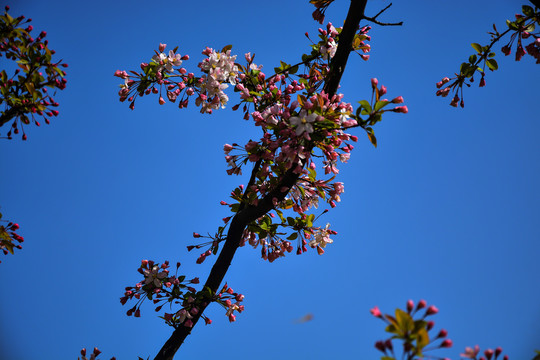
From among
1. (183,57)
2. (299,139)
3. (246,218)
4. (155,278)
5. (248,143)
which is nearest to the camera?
(299,139)

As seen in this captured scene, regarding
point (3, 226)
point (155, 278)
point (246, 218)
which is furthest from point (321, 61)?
point (3, 226)

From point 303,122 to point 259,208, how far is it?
76 centimetres

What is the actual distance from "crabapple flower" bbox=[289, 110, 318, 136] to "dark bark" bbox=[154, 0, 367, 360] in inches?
15.3

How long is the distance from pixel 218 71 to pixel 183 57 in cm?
50

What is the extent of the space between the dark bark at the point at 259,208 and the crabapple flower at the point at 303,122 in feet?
1.28

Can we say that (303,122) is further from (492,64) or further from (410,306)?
(492,64)

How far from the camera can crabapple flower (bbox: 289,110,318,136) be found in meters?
2.28

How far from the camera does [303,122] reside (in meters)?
2.32

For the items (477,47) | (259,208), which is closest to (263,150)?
(259,208)

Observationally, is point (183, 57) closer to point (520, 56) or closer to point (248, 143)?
point (248, 143)

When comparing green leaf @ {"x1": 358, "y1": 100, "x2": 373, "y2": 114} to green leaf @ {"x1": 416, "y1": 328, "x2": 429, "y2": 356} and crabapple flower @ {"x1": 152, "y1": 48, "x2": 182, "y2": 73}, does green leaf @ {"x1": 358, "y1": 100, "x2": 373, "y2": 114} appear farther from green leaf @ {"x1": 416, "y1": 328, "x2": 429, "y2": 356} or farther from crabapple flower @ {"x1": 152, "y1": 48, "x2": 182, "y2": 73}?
crabapple flower @ {"x1": 152, "y1": 48, "x2": 182, "y2": 73}

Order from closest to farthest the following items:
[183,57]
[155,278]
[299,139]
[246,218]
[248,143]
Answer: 1. [299,139]
2. [248,143]
3. [246,218]
4. [155,278]
5. [183,57]

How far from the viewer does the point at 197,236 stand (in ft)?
10.5

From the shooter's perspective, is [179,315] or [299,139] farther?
[179,315]
